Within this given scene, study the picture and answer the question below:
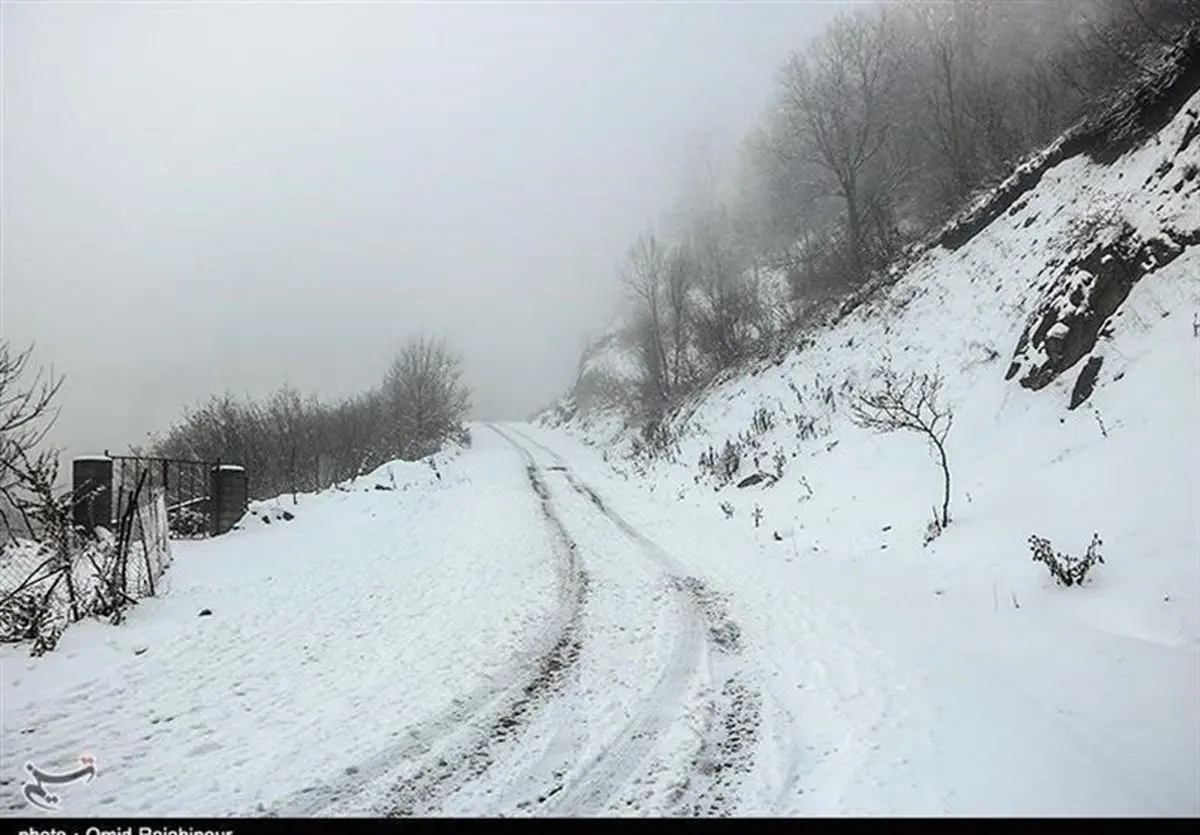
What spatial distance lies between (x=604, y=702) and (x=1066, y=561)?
477 centimetres

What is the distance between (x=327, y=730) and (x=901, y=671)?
4500 millimetres

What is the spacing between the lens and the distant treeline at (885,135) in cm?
2008

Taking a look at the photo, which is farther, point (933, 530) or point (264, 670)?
point (933, 530)

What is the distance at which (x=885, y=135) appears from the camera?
30062 millimetres

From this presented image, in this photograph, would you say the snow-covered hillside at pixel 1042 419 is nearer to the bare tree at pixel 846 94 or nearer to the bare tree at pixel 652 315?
the bare tree at pixel 846 94

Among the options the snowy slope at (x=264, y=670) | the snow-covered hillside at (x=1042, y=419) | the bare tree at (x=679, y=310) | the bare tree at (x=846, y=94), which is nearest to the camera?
the snowy slope at (x=264, y=670)

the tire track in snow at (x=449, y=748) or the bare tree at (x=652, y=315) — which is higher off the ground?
the bare tree at (x=652, y=315)

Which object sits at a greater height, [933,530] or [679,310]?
[679,310]

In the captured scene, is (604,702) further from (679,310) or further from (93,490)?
(679,310)

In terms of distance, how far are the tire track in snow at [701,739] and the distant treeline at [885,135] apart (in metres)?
15.9

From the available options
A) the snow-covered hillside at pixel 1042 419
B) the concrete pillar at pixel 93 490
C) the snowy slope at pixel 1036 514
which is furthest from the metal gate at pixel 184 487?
the snow-covered hillside at pixel 1042 419

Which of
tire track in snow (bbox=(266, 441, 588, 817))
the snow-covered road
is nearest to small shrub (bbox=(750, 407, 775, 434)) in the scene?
the snow-covered road

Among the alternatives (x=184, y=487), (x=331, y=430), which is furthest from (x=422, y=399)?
(x=184, y=487)

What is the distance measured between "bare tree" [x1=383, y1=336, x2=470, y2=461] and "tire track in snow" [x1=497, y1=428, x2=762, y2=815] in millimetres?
34272
